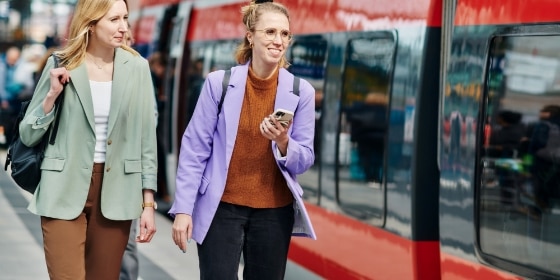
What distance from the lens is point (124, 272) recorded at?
816 cm

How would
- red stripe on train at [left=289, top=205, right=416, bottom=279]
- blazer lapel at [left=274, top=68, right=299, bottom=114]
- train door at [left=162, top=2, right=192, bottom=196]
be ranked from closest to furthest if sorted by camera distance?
blazer lapel at [left=274, top=68, right=299, bottom=114], red stripe on train at [left=289, top=205, right=416, bottom=279], train door at [left=162, top=2, right=192, bottom=196]

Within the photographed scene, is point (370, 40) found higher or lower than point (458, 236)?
higher

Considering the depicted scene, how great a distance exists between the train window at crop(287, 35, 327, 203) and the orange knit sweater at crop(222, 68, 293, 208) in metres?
4.01

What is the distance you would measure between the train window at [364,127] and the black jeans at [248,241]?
2.63m

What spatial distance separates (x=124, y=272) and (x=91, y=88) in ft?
8.78

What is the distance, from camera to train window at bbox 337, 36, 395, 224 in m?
8.23

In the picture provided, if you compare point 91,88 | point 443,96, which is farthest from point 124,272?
point 91,88

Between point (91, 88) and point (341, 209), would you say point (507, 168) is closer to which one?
point (91, 88)

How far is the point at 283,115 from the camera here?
5.21m

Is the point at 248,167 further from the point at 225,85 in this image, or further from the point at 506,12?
the point at 506,12

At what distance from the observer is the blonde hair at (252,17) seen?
218 inches

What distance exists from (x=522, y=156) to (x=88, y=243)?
6.49 ft

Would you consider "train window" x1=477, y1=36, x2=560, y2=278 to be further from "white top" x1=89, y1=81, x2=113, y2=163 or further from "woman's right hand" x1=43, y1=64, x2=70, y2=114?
"woman's right hand" x1=43, y1=64, x2=70, y2=114

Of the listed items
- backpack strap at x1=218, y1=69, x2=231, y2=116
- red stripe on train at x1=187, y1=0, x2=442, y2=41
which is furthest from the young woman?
red stripe on train at x1=187, y1=0, x2=442, y2=41
